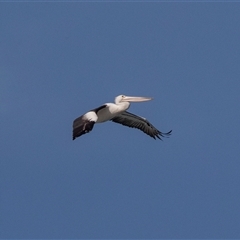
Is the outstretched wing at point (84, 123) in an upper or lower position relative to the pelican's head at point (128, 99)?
lower

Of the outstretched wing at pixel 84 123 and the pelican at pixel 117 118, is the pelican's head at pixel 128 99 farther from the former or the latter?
the outstretched wing at pixel 84 123

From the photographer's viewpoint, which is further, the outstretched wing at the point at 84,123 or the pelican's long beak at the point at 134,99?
the pelican's long beak at the point at 134,99

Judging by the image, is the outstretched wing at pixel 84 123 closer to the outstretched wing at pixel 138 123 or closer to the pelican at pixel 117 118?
the pelican at pixel 117 118

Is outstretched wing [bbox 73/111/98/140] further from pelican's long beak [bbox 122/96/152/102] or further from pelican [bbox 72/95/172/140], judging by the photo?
pelican's long beak [bbox 122/96/152/102]

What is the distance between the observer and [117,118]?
117ft

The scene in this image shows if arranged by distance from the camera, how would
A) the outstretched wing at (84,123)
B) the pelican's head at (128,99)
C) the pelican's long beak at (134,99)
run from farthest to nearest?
the pelican's long beak at (134,99), the pelican's head at (128,99), the outstretched wing at (84,123)

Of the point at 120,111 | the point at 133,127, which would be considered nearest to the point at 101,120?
the point at 120,111

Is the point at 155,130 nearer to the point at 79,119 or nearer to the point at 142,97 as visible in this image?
the point at 142,97

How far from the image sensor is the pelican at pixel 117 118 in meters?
28.7

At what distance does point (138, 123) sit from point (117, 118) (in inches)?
33.3

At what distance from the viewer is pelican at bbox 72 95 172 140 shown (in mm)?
28734

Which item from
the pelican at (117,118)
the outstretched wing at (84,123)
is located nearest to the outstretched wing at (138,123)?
the pelican at (117,118)

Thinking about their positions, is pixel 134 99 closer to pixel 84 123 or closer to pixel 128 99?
pixel 128 99

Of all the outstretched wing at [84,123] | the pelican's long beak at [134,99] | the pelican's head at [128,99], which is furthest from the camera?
the pelican's long beak at [134,99]
